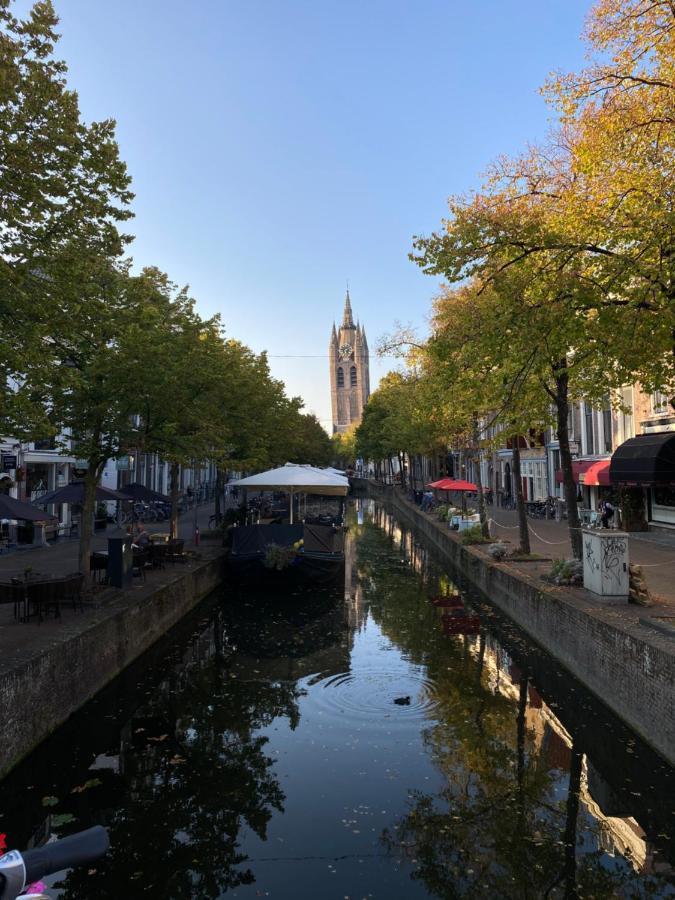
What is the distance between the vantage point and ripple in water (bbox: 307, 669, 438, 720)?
1080cm

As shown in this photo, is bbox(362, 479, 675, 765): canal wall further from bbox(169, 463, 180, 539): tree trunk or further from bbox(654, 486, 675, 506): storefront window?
bbox(169, 463, 180, 539): tree trunk

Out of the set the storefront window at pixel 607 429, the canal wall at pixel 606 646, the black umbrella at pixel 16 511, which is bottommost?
the canal wall at pixel 606 646

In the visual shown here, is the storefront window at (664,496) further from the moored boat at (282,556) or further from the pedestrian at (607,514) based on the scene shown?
the moored boat at (282,556)

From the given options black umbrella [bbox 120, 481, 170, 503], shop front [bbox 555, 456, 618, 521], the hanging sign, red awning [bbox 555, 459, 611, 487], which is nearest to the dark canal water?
black umbrella [bbox 120, 481, 170, 503]

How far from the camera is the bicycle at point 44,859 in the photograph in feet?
9.02

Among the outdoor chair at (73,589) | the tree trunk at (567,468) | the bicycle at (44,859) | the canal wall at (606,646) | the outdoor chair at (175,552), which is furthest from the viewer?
the outdoor chair at (175,552)

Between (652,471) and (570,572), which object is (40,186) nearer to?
(570,572)

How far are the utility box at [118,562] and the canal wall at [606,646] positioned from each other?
31.2 feet

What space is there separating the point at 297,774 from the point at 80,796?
8.93 feet

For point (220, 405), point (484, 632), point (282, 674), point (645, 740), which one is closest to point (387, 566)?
point (220, 405)

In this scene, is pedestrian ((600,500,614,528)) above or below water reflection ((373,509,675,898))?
above

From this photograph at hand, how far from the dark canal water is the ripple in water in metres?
0.05

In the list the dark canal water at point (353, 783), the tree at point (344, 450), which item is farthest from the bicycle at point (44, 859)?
the tree at point (344, 450)

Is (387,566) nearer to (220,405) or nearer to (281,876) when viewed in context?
(220,405)
